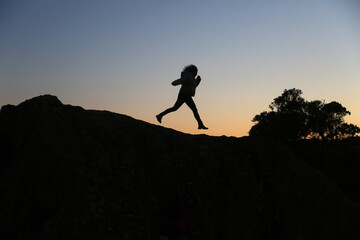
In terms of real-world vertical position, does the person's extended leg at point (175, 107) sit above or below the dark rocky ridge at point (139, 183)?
above

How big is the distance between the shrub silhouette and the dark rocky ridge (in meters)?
24.5

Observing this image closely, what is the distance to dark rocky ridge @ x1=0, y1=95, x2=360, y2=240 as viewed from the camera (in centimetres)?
1209

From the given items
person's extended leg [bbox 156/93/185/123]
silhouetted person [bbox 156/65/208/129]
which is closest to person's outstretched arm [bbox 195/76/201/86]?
silhouetted person [bbox 156/65/208/129]

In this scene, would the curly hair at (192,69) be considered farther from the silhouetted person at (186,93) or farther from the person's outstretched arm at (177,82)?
the person's outstretched arm at (177,82)

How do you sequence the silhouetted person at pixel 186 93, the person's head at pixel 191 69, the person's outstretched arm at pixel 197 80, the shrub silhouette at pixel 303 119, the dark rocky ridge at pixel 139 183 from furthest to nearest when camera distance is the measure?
the shrub silhouette at pixel 303 119
the person's outstretched arm at pixel 197 80
the person's head at pixel 191 69
the silhouetted person at pixel 186 93
the dark rocky ridge at pixel 139 183

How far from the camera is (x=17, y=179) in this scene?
12898 mm

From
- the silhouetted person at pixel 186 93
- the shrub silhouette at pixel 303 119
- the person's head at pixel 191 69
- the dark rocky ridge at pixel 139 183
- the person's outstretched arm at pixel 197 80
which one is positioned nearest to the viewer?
the dark rocky ridge at pixel 139 183

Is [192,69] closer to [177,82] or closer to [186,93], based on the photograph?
[177,82]

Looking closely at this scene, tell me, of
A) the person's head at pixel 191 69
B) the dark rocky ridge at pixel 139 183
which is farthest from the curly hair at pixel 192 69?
the dark rocky ridge at pixel 139 183

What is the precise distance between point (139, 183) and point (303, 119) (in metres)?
29.8

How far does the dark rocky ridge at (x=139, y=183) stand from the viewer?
1209cm

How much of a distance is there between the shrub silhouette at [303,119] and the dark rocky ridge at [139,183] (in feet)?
80.2

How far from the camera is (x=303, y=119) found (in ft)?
128

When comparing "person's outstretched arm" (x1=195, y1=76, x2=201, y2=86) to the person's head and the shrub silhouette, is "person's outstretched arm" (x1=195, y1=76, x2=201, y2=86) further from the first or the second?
the shrub silhouette
